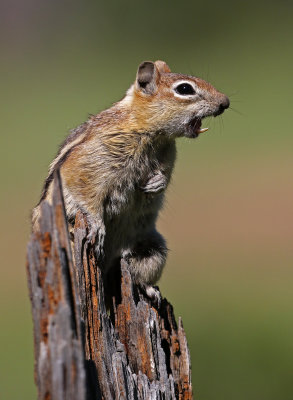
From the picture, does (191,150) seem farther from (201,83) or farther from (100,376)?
(100,376)

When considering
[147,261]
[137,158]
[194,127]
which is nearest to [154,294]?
[147,261]

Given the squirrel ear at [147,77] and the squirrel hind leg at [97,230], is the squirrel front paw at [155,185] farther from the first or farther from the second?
the squirrel ear at [147,77]

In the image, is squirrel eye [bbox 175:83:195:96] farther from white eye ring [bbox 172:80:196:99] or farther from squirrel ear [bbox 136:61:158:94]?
squirrel ear [bbox 136:61:158:94]

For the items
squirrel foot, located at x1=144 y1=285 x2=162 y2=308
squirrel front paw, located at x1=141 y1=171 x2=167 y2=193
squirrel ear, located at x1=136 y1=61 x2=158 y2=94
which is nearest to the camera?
squirrel foot, located at x1=144 y1=285 x2=162 y2=308

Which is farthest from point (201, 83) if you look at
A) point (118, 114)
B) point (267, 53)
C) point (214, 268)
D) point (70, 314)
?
point (267, 53)

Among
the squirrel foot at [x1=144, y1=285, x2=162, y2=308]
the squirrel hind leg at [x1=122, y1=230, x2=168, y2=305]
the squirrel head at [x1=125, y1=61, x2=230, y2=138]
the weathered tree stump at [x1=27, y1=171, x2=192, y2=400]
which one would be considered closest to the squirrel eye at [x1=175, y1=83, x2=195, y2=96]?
the squirrel head at [x1=125, y1=61, x2=230, y2=138]

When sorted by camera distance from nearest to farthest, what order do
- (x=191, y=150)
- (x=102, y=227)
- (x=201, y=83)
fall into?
(x=102, y=227) → (x=201, y=83) → (x=191, y=150)
